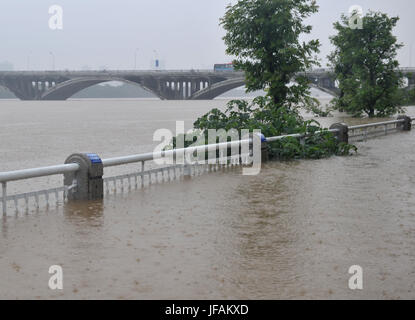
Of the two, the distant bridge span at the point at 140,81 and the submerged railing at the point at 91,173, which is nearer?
the submerged railing at the point at 91,173

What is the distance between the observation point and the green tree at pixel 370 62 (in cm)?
4362

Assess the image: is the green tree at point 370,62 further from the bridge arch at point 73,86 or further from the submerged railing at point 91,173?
the bridge arch at point 73,86

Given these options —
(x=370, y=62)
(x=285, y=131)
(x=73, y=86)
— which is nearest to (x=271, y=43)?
Result: (x=285, y=131)

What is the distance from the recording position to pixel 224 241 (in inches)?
308

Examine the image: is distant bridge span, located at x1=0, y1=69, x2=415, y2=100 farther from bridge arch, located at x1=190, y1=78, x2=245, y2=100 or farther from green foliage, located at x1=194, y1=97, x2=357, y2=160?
green foliage, located at x1=194, y1=97, x2=357, y2=160

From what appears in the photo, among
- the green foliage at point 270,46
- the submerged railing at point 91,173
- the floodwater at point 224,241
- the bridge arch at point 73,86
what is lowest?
the floodwater at point 224,241

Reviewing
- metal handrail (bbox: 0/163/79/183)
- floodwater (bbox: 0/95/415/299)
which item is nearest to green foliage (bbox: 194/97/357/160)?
floodwater (bbox: 0/95/415/299)

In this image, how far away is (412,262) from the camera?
Answer: 6949mm

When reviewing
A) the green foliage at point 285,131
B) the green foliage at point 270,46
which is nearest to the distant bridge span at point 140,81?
the green foliage at point 270,46

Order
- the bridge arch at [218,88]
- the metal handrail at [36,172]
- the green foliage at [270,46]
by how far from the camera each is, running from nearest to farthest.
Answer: the metal handrail at [36,172]
the green foliage at [270,46]
the bridge arch at [218,88]

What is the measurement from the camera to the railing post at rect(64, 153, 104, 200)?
10375mm

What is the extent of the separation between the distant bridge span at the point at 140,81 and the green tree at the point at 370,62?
58249 millimetres
